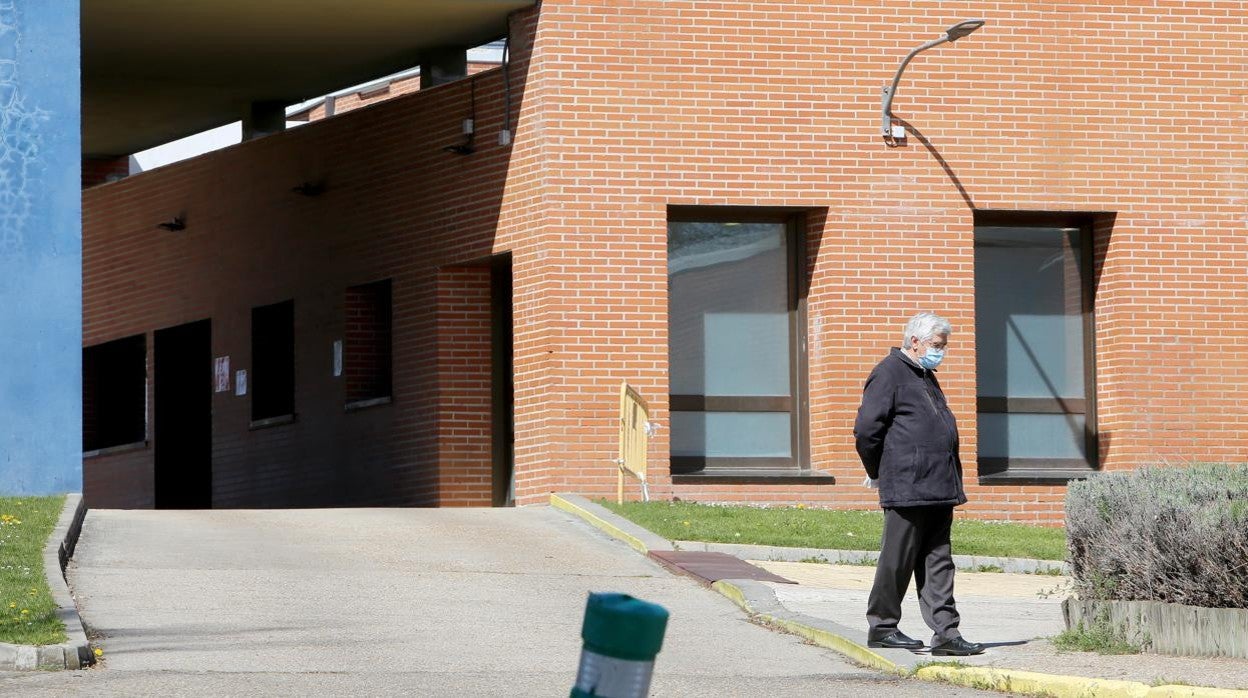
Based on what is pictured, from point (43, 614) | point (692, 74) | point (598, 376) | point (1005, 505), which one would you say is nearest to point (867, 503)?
point (1005, 505)

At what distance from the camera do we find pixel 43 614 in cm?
1020

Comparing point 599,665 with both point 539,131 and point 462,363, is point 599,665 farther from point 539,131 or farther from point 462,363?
point 462,363

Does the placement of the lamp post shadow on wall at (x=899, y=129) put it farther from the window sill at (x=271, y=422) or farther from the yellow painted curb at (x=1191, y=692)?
the yellow painted curb at (x=1191, y=692)

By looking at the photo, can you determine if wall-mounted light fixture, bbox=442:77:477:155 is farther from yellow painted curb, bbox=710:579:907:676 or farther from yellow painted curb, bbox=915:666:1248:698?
yellow painted curb, bbox=915:666:1248:698

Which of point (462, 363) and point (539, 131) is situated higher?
point (539, 131)

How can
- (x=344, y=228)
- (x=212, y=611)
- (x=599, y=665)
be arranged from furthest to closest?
(x=344, y=228) → (x=212, y=611) → (x=599, y=665)

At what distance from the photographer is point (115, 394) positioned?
2767cm

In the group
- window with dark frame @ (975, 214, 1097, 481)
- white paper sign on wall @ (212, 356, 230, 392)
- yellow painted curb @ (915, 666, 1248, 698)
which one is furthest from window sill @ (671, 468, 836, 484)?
yellow painted curb @ (915, 666, 1248, 698)

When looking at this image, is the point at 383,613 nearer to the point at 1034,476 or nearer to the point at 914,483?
the point at 914,483

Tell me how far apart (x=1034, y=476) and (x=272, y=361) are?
9.46 m

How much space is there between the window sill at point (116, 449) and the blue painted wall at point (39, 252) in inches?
383

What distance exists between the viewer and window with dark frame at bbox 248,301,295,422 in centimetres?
2402

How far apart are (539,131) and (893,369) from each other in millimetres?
9186

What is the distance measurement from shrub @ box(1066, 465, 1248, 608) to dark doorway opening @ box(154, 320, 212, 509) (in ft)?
56.4
